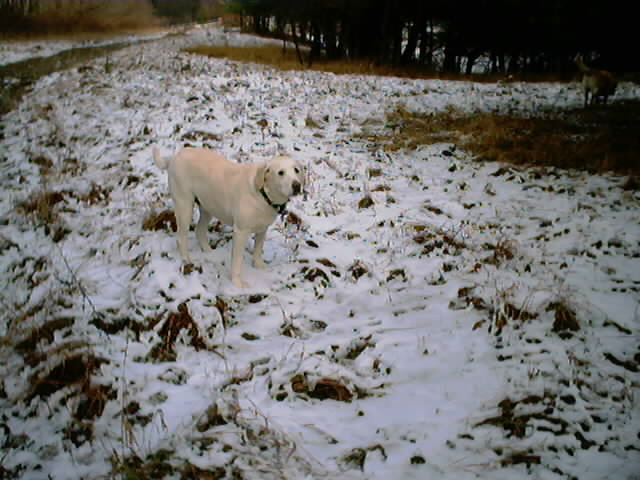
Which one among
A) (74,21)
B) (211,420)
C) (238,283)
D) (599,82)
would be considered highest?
(74,21)

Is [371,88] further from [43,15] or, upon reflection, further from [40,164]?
[43,15]

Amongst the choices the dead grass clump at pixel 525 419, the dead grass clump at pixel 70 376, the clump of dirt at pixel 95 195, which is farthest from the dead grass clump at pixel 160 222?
the dead grass clump at pixel 525 419

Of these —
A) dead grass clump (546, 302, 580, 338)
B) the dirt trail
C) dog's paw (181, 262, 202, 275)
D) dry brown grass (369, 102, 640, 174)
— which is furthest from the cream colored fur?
the dirt trail

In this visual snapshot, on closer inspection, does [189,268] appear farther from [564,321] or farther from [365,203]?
[564,321]

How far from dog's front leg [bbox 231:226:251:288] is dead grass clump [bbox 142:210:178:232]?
5.04 ft

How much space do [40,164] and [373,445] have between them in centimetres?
773

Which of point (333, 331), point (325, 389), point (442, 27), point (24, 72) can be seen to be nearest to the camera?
point (325, 389)

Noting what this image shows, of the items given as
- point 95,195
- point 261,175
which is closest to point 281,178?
point 261,175

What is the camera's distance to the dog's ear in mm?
3756

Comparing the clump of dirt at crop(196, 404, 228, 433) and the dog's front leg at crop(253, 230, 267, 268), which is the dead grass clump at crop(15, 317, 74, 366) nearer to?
the clump of dirt at crop(196, 404, 228, 433)

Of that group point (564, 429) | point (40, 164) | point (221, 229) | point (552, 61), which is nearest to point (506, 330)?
point (564, 429)

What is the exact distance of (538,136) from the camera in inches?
353

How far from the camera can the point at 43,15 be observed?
108ft

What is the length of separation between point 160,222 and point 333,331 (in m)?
3.01
